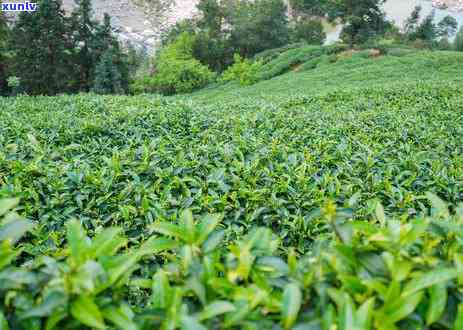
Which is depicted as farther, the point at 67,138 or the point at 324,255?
the point at 67,138

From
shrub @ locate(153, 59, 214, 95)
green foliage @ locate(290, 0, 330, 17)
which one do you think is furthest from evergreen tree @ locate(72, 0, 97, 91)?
green foliage @ locate(290, 0, 330, 17)

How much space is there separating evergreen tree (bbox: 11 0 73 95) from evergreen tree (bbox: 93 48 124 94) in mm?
1737

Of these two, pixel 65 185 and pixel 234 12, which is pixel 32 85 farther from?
pixel 65 185

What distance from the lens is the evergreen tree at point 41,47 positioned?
20359 mm

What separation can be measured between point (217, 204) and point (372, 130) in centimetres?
269

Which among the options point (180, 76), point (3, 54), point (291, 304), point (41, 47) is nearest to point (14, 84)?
point (41, 47)

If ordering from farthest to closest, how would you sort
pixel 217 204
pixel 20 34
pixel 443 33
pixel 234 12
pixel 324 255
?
pixel 443 33 → pixel 234 12 → pixel 20 34 → pixel 217 204 → pixel 324 255

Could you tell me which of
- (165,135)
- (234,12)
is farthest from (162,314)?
(234,12)

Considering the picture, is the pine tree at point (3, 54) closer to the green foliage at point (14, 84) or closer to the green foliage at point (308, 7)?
the green foliage at point (14, 84)

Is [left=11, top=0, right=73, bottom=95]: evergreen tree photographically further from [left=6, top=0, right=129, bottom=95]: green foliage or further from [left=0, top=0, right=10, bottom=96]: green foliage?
[left=0, top=0, right=10, bottom=96]: green foliage

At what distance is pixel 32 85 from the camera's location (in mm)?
20828

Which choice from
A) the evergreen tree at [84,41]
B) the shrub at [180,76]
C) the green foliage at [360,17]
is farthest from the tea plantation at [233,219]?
the shrub at [180,76]

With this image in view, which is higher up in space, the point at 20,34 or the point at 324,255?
the point at 20,34

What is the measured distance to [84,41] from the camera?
22156 millimetres
